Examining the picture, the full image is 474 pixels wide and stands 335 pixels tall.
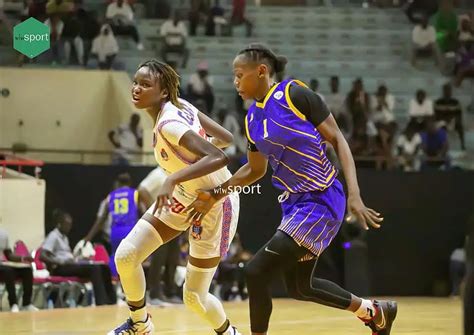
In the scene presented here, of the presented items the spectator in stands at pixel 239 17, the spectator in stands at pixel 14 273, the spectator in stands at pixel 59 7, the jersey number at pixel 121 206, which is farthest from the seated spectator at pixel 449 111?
the spectator in stands at pixel 14 273

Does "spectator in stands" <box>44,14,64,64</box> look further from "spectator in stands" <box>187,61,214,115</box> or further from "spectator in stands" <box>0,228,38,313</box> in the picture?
"spectator in stands" <box>0,228,38,313</box>

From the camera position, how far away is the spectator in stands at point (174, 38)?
1861 cm

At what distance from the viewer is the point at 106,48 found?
17.5m

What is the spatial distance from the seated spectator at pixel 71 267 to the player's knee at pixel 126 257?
6.81m

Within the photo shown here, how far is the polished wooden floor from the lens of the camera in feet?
30.3

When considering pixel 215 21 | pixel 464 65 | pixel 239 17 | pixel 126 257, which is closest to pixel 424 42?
pixel 464 65

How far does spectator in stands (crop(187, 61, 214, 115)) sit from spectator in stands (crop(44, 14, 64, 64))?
7.99ft

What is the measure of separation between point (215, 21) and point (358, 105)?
372cm

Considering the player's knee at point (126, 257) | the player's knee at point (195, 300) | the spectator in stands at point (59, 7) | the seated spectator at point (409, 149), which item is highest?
the spectator in stands at point (59, 7)

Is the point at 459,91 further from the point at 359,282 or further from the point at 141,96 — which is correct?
the point at 141,96

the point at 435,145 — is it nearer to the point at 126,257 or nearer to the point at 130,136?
the point at 130,136

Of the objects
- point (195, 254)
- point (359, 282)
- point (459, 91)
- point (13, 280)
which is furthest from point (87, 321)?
point (459, 91)

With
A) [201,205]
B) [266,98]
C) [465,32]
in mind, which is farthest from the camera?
[465,32]

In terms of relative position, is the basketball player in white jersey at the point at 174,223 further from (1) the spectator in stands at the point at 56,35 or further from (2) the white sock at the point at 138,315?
(1) the spectator in stands at the point at 56,35
